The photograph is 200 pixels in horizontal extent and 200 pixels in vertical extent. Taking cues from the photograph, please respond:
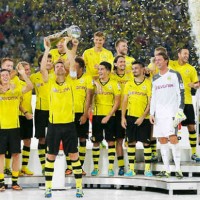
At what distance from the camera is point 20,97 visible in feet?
39.5

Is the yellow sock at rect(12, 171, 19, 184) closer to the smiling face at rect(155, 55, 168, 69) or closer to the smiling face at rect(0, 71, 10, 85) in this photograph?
Result: the smiling face at rect(0, 71, 10, 85)

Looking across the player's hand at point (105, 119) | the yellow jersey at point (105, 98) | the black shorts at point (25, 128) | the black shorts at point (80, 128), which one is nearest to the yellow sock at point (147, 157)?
the player's hand at point (105, 119)

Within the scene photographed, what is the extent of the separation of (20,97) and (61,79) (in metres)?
1.27

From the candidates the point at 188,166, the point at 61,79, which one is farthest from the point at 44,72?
the point at 188,166

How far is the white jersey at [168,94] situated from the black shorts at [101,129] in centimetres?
93

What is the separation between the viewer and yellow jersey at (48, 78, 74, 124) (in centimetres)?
1089

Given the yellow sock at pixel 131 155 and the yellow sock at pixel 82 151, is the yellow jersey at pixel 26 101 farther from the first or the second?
the yellow sock at pixel 131 155

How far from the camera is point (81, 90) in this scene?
12.2 m

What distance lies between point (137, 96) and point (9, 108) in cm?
182

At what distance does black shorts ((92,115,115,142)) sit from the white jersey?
36.5 inches

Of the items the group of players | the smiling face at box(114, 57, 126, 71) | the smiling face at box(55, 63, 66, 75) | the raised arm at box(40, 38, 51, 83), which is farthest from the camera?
the smiling face at box(114, 57, 126, 71)

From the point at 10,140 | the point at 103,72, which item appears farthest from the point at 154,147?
the point at 10,140

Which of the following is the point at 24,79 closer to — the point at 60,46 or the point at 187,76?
the point at 60,46

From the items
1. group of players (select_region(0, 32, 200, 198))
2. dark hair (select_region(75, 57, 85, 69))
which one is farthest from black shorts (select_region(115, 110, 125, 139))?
dark hair (select_region(75, 57, 85, 69))
